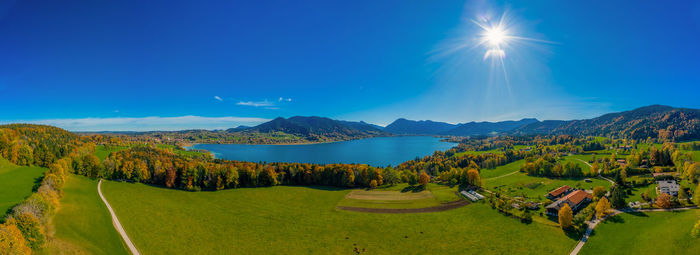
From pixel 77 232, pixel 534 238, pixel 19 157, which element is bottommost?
pixel 534 238

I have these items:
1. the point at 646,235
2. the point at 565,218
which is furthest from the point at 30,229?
the point at 646,235

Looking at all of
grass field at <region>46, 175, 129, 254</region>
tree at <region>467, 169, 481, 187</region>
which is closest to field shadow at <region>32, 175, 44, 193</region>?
grass field at <region>46, 175, 129, 254</region>

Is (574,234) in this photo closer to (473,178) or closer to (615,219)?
(615,219)

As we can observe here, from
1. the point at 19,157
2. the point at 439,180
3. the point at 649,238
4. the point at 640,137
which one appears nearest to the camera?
the point at 649,238

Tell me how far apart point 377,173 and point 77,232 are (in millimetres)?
57566

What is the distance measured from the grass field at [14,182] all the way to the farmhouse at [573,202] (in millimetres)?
83735

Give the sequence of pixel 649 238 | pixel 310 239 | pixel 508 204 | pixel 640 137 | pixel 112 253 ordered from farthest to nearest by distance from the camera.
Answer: pixel 640 137, pixel 508 204, pixel 310 239, pixel 649 238, pixel 112 253

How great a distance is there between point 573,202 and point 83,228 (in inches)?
3250

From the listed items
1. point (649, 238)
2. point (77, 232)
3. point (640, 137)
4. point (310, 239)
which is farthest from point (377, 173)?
point (640, 137)

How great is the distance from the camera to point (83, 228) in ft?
106

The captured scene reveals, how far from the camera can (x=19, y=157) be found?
183 ft

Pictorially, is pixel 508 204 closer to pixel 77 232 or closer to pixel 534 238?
pixel 534 238

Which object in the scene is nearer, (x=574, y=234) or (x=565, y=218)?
(x=574, y=234)

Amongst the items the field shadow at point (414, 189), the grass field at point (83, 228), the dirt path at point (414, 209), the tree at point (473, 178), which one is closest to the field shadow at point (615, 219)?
the dirt path at point (414, 209)
